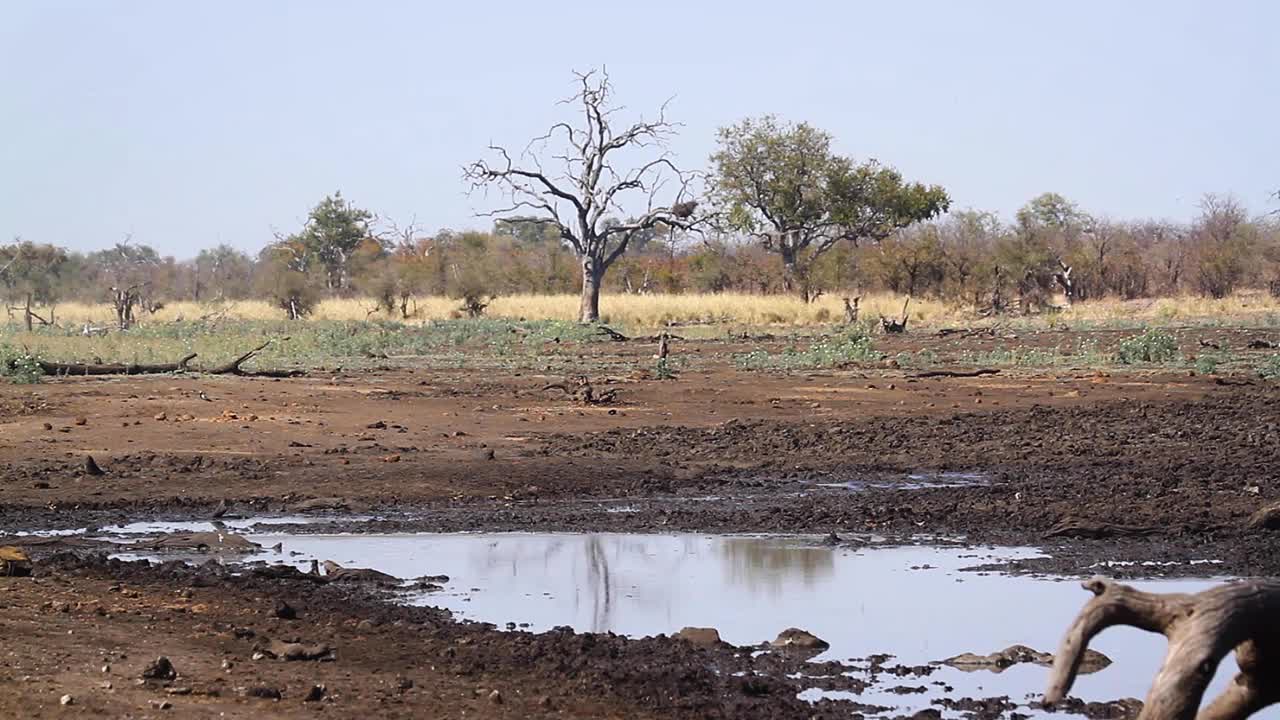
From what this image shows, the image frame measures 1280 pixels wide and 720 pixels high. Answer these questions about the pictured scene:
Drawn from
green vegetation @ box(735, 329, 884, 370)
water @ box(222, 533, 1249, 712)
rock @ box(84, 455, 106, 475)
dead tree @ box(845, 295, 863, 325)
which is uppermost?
dead tree @ box(845, 295, 863, 325)

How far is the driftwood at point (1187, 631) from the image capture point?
3.56 metres

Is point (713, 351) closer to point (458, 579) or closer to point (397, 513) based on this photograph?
point (397, 513)

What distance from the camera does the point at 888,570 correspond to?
10508 millimetres

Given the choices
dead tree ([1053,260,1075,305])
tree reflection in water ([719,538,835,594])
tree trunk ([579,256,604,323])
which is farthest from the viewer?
dead tree ([1053,260,1075,305])

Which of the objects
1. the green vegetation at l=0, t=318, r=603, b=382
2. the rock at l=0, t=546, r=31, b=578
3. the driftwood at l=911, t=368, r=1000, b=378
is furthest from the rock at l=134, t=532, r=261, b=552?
the driftwood at l=911, t=368, r=1000, b=378

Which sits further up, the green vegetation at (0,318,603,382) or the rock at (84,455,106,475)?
the green vegetation at (0,318,603,382)

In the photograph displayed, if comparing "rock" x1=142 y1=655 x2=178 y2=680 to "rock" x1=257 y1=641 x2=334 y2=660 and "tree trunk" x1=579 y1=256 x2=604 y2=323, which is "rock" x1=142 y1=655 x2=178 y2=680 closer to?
"rock" x1=257 y1=641 x2=334 y2=660

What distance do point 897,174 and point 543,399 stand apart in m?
47.6

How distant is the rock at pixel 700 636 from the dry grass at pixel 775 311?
3073cm

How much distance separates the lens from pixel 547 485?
14.2 metres

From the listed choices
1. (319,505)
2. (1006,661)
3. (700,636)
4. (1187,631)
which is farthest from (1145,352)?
(1187,631)

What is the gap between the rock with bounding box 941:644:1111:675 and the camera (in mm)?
7844

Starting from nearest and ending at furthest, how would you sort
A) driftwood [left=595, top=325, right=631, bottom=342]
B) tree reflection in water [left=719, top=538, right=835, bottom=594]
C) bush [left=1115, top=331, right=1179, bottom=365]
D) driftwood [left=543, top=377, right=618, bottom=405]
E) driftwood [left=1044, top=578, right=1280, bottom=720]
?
driftwood [left=1044, top=578, right=1280, bottom=720] → tree reflection in water [left=719, top=538, right=835, bottom=594] → driftwood [left=543, top=377, right=618, bottom=405] → bush [left=1115, top=331, right=1179, bottom=365] → driftwood [left=595, top=325, right=631, bottom=342]

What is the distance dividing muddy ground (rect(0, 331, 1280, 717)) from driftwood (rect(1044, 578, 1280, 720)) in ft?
9.98
